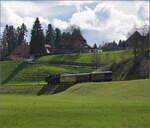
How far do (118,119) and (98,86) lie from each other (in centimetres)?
3525

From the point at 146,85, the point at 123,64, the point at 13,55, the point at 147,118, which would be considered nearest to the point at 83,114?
the point at 147,118

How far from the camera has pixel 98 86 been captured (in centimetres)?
5375

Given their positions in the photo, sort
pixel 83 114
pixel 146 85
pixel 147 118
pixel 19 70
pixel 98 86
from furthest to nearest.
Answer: pixel 19 70, pixel 98 86, pixel 146 85, pixel 83 114, pixel 147 118

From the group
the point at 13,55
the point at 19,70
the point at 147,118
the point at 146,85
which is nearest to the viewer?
the point at 147,118

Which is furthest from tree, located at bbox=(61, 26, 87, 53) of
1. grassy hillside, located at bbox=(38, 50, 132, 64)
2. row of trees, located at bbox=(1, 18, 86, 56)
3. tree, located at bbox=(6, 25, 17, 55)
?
tree, located at bbox=(6, 25, 17, 55)

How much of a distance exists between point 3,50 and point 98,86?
102173 millimetres

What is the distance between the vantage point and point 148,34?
82.8 m

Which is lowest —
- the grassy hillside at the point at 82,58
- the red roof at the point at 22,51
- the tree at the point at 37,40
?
the grassy hillside at the point at 82,58

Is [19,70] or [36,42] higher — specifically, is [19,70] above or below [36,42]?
below

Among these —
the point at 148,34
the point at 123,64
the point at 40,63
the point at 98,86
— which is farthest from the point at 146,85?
the point at 40,63

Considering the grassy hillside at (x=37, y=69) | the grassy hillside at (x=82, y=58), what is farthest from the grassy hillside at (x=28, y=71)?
the grassy hillside at (x=82, y=58)

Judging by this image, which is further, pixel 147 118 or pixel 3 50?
pixel 3 50

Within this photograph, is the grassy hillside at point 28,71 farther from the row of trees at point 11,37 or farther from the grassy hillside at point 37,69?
the row of trees at point 11,37

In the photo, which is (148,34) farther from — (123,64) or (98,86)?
(98,86)
